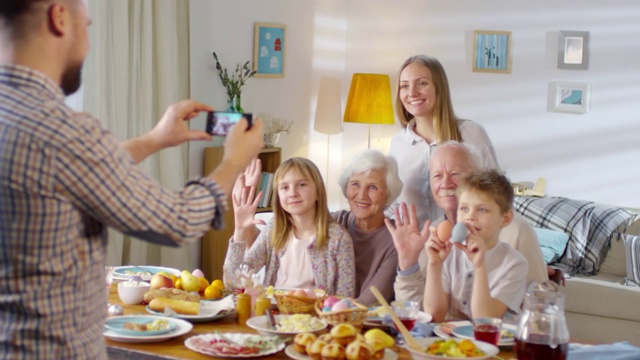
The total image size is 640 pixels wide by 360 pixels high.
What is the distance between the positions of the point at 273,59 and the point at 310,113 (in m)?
0.58

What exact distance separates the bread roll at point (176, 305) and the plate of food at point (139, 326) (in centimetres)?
14

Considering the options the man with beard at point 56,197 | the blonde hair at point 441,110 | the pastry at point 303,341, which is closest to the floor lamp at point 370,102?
the blonde hair at point 441,110

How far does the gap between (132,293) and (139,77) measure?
8.72 ft

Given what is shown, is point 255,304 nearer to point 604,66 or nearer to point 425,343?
point 425,343

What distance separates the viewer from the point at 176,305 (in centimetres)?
275

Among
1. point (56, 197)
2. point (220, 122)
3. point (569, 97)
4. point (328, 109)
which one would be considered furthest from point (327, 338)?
point (328, 109)

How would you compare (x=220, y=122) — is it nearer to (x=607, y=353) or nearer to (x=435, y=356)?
(x=435, y=356)

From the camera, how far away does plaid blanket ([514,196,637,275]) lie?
5.54 m

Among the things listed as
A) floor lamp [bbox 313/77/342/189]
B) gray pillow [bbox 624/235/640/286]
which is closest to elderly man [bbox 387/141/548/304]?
gray pillow [bbox 624/235/640/286]

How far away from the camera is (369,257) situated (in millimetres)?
3400

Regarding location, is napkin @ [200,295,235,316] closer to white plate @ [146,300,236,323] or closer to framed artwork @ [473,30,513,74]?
white plate @ [146,300,236,323]

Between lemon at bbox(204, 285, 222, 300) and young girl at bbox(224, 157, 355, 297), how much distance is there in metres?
0.25

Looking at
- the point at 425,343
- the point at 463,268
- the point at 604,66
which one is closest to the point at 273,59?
the point at 604,66

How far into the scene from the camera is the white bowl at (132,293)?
114 inches
